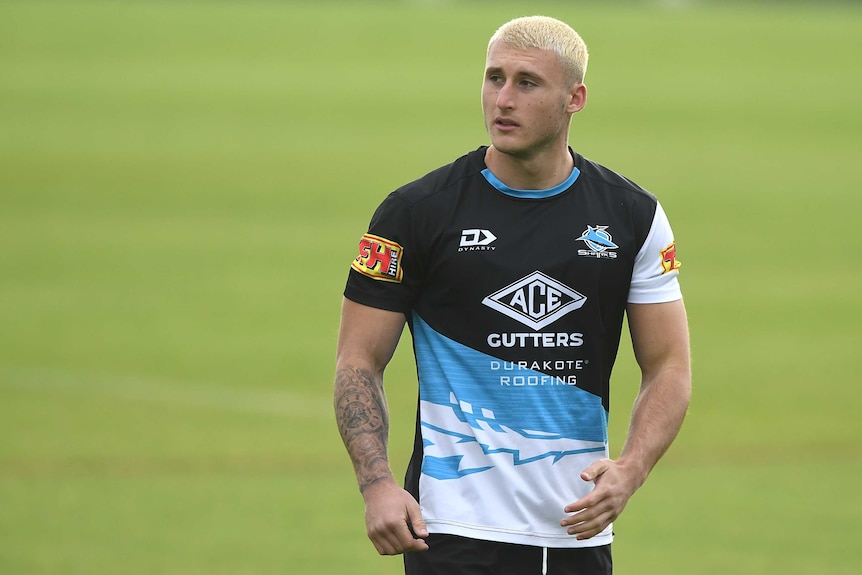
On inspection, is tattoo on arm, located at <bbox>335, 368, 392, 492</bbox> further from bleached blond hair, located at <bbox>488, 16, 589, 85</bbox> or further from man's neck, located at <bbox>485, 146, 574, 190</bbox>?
bleached blond hair, located at <bbox>488, 16, 589, 85</bbox>

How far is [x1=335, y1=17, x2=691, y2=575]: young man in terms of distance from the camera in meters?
5.07

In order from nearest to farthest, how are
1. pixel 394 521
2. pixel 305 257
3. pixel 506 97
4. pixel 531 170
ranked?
1. pixel 394 521
2. pixel 506 97
3. pixel 531 170
4. pixel 305 257

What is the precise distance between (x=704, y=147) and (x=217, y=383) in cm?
1789

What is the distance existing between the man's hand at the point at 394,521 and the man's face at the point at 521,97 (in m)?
1.13

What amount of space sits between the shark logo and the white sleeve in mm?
116

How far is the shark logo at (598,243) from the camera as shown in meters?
5.11

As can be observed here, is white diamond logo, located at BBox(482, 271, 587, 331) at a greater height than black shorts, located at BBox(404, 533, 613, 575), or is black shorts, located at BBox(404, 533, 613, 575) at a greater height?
white diamond logo, located at BBox(482, 271, 587, 331)

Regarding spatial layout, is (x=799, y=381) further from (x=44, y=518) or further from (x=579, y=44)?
(x=579, y=44)

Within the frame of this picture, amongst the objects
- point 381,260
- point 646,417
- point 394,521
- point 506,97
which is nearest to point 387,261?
point 381,260

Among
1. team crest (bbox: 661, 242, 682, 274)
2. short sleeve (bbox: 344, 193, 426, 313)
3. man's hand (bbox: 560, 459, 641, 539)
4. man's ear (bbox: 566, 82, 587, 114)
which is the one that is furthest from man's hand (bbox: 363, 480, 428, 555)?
man's ear (bbox: 566, 82, 587, 114)

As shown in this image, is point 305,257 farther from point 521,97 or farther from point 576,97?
point 521,97

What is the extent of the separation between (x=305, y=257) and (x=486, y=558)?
53.2 feet

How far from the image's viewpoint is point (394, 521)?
4785mm

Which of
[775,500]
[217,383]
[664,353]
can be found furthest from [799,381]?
[664,353]
